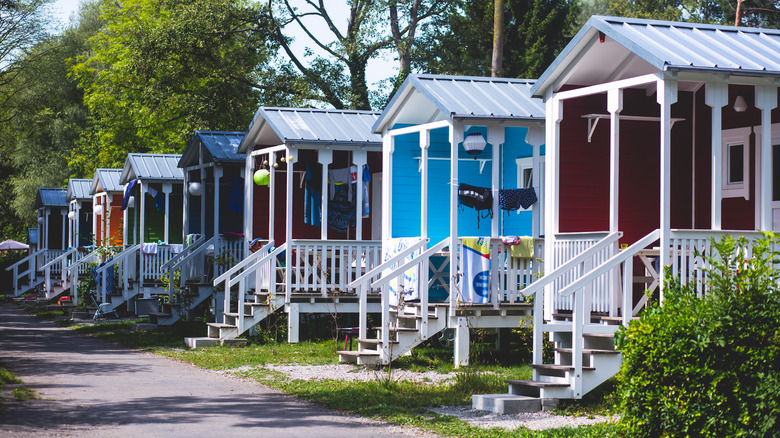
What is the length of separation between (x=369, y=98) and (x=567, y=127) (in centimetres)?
2460

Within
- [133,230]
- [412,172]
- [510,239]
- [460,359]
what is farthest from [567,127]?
[133,230]

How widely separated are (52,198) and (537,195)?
28304 millimetres

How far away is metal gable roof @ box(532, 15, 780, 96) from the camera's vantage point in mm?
10562

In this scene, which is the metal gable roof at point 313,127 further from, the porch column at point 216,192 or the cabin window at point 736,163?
the cabin window at point 736,163

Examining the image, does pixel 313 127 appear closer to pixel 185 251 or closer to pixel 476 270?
pixel 476 270

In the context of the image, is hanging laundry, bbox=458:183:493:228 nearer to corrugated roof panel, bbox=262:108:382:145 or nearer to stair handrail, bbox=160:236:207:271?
corrugated roof panel, bbox=262:108:382:145

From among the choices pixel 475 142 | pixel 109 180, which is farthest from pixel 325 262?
pixel 109 180

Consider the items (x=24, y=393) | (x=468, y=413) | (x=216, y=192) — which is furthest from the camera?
(x=216, y=192)

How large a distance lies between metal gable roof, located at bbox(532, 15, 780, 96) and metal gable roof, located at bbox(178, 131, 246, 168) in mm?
10410

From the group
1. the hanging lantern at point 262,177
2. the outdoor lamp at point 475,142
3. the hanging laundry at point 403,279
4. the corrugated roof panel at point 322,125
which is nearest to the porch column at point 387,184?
the hanging laundry at point 403,279

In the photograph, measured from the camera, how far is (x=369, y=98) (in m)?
37.3

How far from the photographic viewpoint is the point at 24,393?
11.3 meters

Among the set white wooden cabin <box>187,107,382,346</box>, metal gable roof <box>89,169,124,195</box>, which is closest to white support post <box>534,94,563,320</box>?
white wooden cabin <box>187,107,382,346</box>

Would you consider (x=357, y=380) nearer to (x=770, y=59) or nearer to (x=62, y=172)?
(x=770, y=59)
